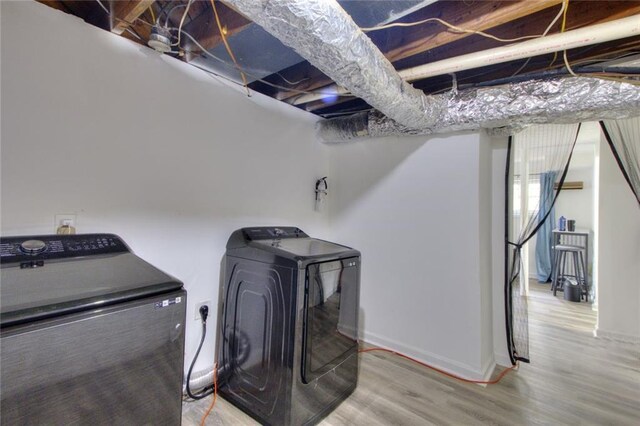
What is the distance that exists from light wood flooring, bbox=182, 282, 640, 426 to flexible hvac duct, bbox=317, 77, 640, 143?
6.26 feet

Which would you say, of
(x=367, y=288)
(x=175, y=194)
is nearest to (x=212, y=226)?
(x=175, y=194)

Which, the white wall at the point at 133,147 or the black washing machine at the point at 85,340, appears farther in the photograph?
the white wall at the point at 133,147

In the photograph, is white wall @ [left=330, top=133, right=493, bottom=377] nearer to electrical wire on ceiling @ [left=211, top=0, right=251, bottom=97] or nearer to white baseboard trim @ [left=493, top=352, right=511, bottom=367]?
white baseboard trim @ [left=493, top=352, right=511, bottom=367]

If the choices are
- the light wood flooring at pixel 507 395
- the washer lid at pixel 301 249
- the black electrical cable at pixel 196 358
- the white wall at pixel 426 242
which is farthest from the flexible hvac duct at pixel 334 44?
the light wood flooring at pixel 507 395

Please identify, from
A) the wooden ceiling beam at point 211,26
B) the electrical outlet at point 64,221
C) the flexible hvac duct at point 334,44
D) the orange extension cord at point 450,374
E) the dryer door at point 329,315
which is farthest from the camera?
the orange extension cord at point 450,374

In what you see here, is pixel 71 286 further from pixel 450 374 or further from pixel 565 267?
pixel 565 267

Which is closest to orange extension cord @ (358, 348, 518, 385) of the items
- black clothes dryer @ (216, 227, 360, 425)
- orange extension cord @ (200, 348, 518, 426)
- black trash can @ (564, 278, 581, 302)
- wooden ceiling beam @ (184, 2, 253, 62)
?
orange extension cord @ (200, 348, 518, 426)

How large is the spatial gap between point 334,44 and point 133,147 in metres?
1.28

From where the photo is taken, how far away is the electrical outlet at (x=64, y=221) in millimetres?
1408

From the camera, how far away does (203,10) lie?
1.59 m

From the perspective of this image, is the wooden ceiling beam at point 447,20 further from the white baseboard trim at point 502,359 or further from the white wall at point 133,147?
the white baseboard trim at point 502,359

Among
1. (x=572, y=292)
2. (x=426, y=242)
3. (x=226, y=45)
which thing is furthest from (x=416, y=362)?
(x=572, y=292)

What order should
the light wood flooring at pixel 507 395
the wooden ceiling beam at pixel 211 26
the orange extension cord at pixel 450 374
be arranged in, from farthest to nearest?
the orange extension cord at pixel 450 374 → the light wood flooring at pixel 507 395 → the wooden ceiling beam at pixel 211 26

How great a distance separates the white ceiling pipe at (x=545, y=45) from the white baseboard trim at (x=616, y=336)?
3.11 metres
